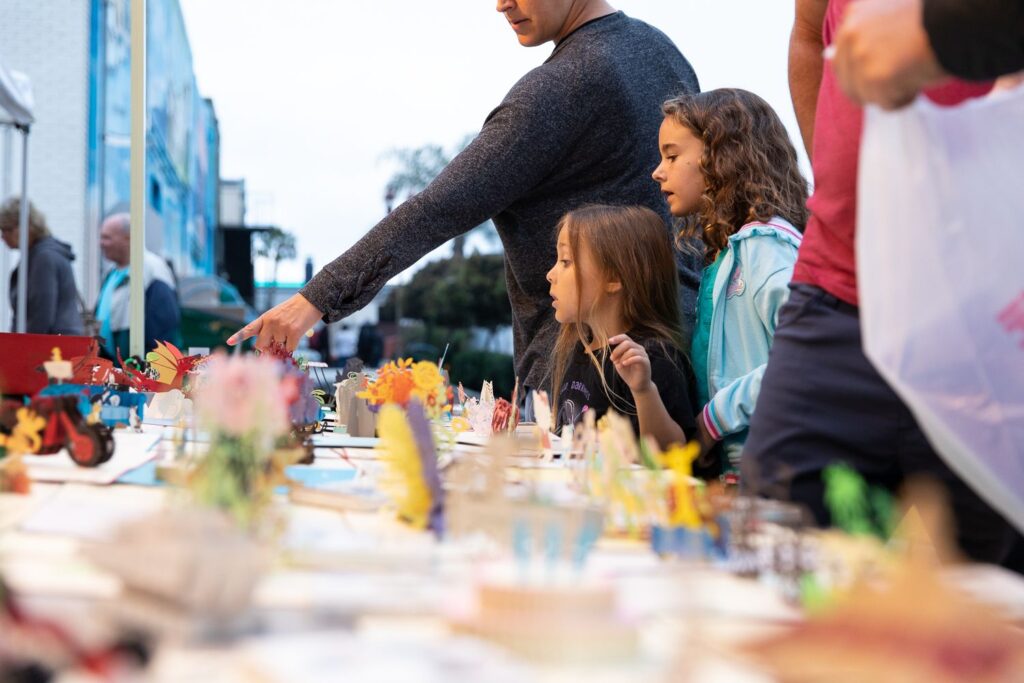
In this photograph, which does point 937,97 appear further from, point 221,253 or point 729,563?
point 221,253

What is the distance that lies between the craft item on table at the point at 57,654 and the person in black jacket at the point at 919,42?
739 millimetres

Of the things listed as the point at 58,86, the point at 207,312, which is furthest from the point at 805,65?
the point at 207,312

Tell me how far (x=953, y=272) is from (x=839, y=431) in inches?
14.4

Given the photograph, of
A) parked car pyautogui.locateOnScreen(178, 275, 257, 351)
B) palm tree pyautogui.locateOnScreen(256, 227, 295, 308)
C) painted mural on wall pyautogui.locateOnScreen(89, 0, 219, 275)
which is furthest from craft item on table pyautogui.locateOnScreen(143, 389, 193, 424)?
palm tree pyautogui.locateOnScreen(256, 227, 295, 308)

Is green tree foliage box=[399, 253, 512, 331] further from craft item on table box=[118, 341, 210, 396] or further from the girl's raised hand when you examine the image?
the girl's raised hand

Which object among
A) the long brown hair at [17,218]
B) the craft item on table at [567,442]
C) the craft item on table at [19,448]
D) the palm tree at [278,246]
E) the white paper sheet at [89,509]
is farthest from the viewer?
the palm tree at [278,246]

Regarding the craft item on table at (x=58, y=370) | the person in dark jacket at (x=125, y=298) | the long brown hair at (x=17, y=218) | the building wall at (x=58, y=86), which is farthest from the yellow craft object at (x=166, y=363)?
the building wall at (x=58, y=86)

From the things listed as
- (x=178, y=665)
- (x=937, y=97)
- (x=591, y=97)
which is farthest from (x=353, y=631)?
(x=591, y=97)

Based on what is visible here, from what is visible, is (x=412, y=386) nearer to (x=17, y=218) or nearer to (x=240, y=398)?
(x=240, y=398)

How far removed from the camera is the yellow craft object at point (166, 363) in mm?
2580

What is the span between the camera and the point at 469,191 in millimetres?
2414

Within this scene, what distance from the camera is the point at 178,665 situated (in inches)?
25.1

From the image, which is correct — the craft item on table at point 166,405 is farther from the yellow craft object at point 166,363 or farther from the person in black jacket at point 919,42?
the person in black jacket at point 919,42

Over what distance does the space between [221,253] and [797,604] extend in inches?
1111
